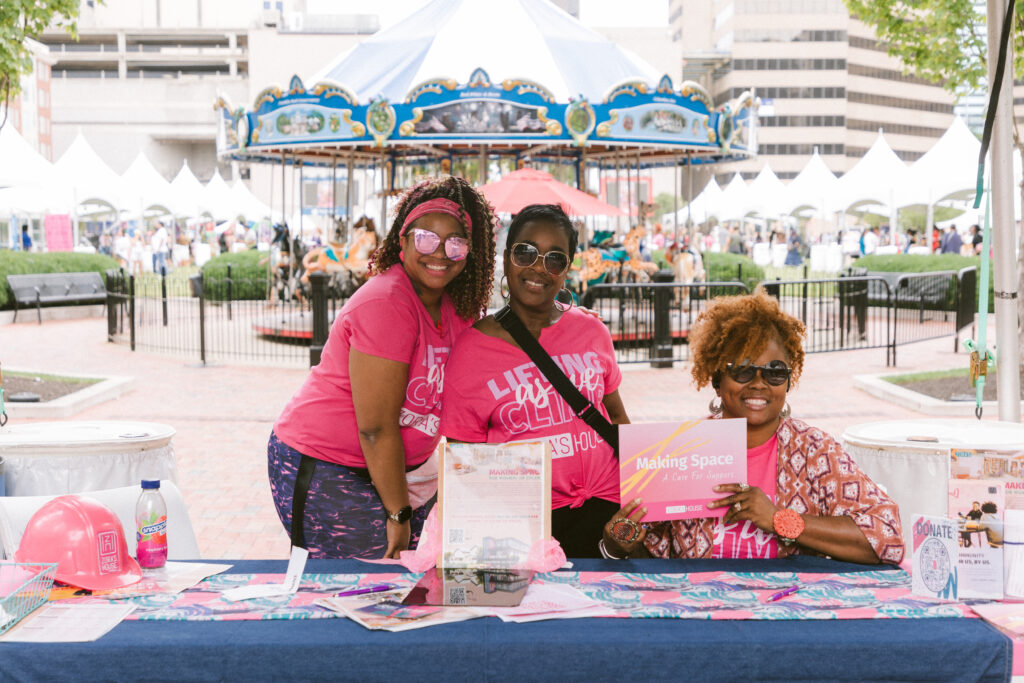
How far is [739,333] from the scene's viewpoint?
3.31 m

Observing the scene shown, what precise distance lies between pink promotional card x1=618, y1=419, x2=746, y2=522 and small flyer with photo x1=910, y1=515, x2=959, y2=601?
0.53 m

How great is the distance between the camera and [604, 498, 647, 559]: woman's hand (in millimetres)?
3082

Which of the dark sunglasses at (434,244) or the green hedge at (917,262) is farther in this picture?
the green hedge at (917,262)

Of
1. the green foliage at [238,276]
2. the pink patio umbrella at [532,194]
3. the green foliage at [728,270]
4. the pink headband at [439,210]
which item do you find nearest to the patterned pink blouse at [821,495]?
the pink headband at [439,210]

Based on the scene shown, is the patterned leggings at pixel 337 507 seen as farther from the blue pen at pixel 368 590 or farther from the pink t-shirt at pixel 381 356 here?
the blue pen at pixel 368 590

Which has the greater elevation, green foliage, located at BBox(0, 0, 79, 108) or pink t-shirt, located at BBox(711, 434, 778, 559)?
green foliage, located at BBox(0, 0, 79, 108)

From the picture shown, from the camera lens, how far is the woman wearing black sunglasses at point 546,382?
11.0 feet

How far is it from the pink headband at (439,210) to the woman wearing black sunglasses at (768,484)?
2.93 feet

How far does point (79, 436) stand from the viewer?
471cm

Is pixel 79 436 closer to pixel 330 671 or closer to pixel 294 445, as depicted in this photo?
pixel 294 445

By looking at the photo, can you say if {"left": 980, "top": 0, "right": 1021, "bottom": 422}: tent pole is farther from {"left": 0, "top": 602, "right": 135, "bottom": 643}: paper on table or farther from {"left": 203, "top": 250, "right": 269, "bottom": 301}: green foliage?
{"left": 203, "top": 250, "right": 269, "bottom": 301}: green foliage

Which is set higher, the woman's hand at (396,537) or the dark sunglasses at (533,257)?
the dark sunglasses at (533,257)

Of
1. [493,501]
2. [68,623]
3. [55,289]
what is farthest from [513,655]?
[55,289]

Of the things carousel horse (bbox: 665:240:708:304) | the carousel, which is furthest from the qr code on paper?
carousel horse (bbox: 665:240:708:304)
